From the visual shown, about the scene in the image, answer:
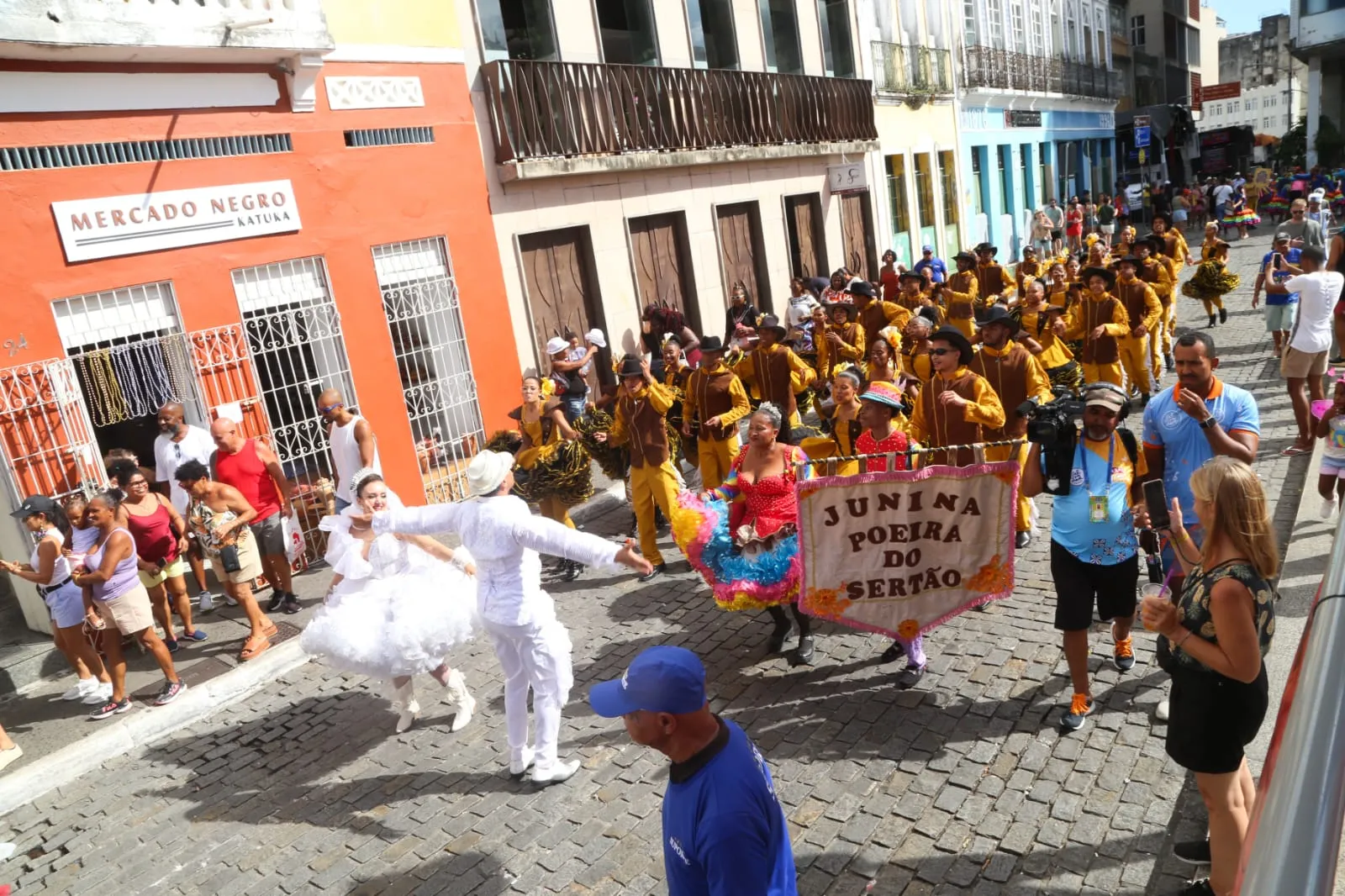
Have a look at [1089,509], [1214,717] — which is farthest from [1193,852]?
[1089,509]

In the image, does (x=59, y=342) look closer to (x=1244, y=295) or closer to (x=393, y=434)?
(x=393, y=434)

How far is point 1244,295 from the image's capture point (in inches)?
715

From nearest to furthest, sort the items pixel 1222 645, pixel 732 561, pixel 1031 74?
pixel 1222 645, pixel 732 561, pixel 1031 74

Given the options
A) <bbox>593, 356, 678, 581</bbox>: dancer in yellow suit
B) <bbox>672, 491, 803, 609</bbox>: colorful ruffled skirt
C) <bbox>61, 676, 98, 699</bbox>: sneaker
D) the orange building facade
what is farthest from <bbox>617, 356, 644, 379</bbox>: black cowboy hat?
<bbox>61, 676, 98, 699</bbox>: sneaker

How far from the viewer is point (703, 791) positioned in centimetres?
256

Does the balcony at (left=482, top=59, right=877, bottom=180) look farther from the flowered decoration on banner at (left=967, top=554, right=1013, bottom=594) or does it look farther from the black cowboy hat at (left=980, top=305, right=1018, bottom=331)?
the flowered decoration on banner at (left=967, top=554, right=1013, bottom=594)

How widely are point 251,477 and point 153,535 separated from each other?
92 centimetres

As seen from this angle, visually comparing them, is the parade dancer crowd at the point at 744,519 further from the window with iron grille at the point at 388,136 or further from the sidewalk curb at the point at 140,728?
the window with iron grille at the point at 388,136

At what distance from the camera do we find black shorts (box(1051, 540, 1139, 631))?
15.7 ft

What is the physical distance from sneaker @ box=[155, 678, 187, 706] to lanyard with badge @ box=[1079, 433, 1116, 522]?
20.9 ft

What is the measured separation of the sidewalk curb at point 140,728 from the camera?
5922mm

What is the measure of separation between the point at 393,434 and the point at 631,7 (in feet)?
27.8

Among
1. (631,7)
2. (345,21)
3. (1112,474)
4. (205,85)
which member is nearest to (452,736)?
(1112,474)

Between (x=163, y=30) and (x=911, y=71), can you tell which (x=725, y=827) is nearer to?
(x=163, y=30)
